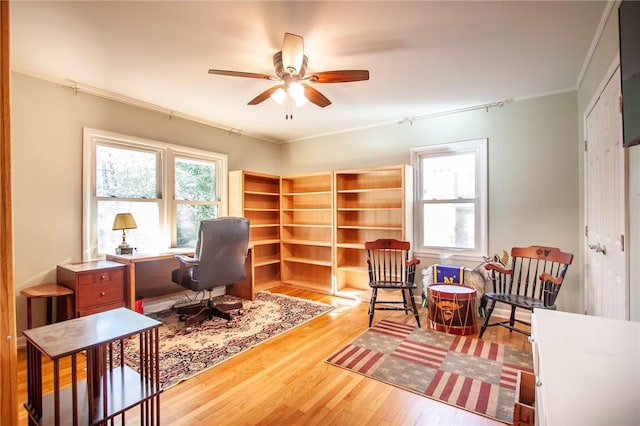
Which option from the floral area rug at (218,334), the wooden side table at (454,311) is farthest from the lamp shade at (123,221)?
the wooden side table at (454,311)

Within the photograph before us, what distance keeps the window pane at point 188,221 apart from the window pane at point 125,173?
0.41m

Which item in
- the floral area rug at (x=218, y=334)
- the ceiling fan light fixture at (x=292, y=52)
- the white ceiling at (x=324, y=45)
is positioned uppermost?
the white ceiling at (x=324, y=45)

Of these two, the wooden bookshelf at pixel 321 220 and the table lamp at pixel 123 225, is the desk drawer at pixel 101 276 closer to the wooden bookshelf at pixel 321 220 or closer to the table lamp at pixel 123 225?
the table lamp at pixel 123 225

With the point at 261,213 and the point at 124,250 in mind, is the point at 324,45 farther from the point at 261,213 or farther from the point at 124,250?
the point at 261,213

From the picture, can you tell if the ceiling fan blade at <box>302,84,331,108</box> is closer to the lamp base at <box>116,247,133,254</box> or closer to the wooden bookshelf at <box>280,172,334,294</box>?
the wooden bookshelf at <box>280,172,334,294</box>

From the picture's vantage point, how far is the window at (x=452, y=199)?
3.57 m

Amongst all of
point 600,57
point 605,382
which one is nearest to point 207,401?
point 605,382

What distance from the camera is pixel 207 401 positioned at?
1.90 metres

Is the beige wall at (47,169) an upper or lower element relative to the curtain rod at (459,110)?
lower

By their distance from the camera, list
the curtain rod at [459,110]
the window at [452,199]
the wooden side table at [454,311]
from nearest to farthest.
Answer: the wooden side table at [454,311], the curtain rod at [459,110], the window at [452,199]

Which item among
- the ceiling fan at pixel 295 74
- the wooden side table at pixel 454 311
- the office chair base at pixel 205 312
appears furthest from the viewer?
the office chair base at pixel 205 312

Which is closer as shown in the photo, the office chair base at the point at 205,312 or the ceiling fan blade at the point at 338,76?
the ceiling fan blade at the point at 338,76

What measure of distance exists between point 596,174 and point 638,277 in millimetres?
1216

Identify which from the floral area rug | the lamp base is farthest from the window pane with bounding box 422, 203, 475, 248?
the lamp base
